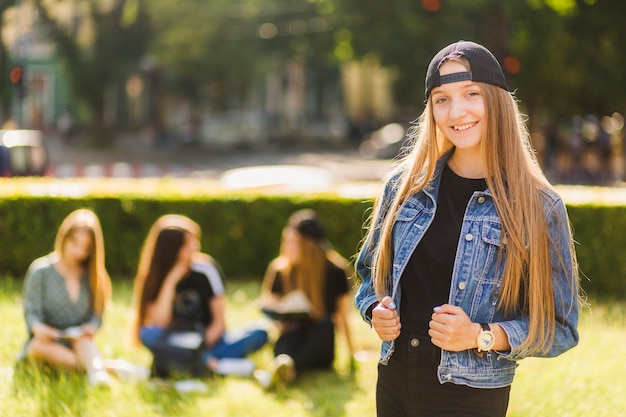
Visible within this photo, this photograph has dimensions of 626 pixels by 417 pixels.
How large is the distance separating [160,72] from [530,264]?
4074 centimetres

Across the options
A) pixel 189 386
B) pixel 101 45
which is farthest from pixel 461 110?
pixel 101 45

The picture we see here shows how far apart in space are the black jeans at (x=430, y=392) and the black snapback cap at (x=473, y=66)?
0.81m

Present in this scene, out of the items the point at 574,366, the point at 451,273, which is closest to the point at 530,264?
the point at 451,273

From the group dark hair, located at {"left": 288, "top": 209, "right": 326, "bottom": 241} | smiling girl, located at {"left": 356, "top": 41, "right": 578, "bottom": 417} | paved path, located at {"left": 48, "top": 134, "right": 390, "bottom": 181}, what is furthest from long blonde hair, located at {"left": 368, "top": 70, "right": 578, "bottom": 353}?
paved path, located at {"left": 48, "top": 134, "right": 390, "bottom": 181}

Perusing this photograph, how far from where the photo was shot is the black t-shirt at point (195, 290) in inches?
273

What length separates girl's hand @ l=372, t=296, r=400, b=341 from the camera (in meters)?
2.71

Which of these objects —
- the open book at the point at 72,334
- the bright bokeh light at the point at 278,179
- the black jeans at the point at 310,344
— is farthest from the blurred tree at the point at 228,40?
the open book at the point at 72,334

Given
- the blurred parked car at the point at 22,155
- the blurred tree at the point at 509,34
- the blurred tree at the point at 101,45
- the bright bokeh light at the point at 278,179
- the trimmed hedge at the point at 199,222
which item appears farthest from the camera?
the blurred tree at the point at 101,45

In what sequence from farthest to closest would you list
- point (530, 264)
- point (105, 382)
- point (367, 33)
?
point (367, 33) → point (105, 382) → point (530, 264)

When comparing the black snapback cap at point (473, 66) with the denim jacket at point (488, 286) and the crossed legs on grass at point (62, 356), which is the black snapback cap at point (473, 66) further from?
the crossed legs on grass at point (62, 356)

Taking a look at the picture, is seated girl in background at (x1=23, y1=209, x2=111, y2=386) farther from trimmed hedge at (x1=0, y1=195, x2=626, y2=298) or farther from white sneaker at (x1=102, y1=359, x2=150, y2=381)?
trimmed hedge at (x1=0, y1=195, x2=626, y2=298)

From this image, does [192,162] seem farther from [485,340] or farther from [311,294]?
[485,340]

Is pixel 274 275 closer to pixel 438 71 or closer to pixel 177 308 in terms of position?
pixel 177 308

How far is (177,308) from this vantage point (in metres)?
6.95
